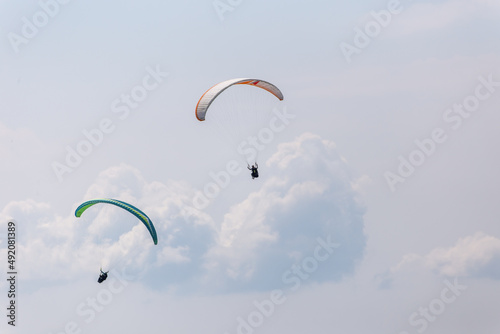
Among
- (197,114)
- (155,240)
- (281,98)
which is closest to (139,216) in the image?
(155,240)

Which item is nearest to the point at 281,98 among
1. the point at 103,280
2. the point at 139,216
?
the point at 139,216

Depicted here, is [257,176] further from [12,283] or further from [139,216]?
[12,283]

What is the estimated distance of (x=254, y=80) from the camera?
8850cm

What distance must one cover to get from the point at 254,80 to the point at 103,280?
22.8m

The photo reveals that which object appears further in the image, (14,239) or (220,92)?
(14,239)

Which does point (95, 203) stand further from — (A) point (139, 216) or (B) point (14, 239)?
(B) point (14, 239)

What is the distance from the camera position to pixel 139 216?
290 ft

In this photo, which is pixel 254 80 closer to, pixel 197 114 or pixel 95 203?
pixel 197 114

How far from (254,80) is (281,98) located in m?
3.97

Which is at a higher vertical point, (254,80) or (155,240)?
(254,80)

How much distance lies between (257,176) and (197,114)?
8141mm

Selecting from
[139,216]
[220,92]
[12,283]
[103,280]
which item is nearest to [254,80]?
[220,92]

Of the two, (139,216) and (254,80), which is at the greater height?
(254,80)

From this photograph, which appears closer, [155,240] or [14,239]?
[155,240]
